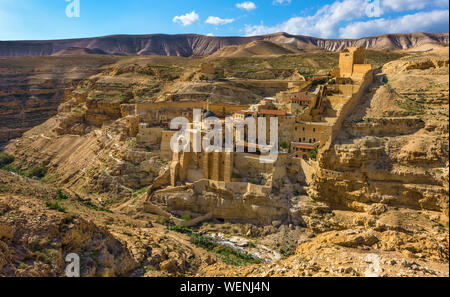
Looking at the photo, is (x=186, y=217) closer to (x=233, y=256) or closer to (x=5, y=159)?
(x=233, y=256)

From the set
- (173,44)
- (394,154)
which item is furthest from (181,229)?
(173,44)

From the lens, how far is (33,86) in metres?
53.1

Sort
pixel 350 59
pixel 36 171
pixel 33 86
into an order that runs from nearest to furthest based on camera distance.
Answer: pixel 350 59
pixel 36 171
pixel 33 86

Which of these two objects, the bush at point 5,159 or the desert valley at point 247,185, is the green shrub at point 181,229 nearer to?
the desert valley at point 247,185

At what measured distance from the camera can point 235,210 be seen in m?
22.8

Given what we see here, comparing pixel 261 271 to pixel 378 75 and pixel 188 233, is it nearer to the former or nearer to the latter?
pixel 188 233

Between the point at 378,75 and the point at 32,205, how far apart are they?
2953 cm

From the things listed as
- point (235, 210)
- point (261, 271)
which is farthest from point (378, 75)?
point (261, 271)

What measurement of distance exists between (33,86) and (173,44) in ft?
263

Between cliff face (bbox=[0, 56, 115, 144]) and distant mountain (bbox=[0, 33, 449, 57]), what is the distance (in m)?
44.1

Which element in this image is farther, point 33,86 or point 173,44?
point 173,44

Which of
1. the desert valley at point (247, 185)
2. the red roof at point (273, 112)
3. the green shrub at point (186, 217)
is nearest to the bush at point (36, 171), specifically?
the desert valley at point (247, 185)

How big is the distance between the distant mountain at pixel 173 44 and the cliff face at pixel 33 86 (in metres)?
44.1

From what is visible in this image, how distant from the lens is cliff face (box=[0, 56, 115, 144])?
47844 millimetres
